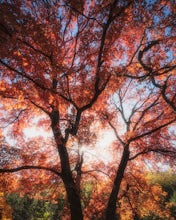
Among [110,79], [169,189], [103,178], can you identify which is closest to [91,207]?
[103,178]

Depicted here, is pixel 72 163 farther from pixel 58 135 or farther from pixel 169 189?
pixel 169 189

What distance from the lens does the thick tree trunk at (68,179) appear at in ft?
34.1

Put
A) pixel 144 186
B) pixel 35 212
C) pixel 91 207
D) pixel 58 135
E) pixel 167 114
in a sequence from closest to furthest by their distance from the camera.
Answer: pixel 58 135
pixel 167 114
pixel 144 186
pixel 91 207
pixel 35 212

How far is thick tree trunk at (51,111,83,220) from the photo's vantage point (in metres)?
10.4

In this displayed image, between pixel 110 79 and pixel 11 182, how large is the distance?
7.10 m

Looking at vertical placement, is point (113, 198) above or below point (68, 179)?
below

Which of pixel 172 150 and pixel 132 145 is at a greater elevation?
pixel 132 145

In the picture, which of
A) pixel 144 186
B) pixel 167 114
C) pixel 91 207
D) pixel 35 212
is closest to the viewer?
pixel 167 114

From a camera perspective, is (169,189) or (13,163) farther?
(169,189)

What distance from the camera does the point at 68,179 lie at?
35.2 feet

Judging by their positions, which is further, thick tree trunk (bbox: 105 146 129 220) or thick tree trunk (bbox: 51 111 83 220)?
thick tree trunk (bbox: 105 146 129 220)

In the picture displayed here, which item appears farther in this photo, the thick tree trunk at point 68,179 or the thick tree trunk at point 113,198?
the thick tree trunk at point 113,198

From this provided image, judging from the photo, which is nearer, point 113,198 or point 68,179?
point 68,179

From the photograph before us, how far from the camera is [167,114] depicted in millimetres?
14352
